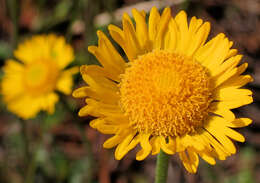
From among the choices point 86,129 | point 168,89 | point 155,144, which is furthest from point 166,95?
point 86,129

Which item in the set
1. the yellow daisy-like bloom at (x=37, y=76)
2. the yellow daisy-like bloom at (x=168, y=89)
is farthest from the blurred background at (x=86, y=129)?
the yellow daisy-like bloom at (x=168, y=89)

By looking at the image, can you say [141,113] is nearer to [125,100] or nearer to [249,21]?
[125,100]

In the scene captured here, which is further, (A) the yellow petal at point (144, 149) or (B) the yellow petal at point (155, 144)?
(B) the yellow petal at point (155, 144)

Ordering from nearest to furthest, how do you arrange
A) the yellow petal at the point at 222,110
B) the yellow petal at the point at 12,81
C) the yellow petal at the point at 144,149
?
the yellow petal at the point at 144,149 → the yellow petal at the point at 222,110 → the yellow petal at the point at 12,81

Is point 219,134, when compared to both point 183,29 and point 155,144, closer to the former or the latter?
point 155,144

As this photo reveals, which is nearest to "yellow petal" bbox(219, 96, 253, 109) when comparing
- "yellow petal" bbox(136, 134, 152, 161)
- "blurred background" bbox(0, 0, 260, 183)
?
"yellow petal" bbox(136, 134, 152, 161)

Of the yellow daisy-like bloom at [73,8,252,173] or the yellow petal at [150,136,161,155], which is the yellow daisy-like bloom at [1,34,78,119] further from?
the yellow petal at [150,136,161,155]

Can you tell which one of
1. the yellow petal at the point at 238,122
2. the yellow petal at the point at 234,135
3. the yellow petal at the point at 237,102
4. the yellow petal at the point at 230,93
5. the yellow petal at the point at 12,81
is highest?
the yellow petal at the point at 12,81

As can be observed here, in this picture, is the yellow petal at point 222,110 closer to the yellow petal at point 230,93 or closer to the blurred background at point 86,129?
the yellow petal at point 230,93
